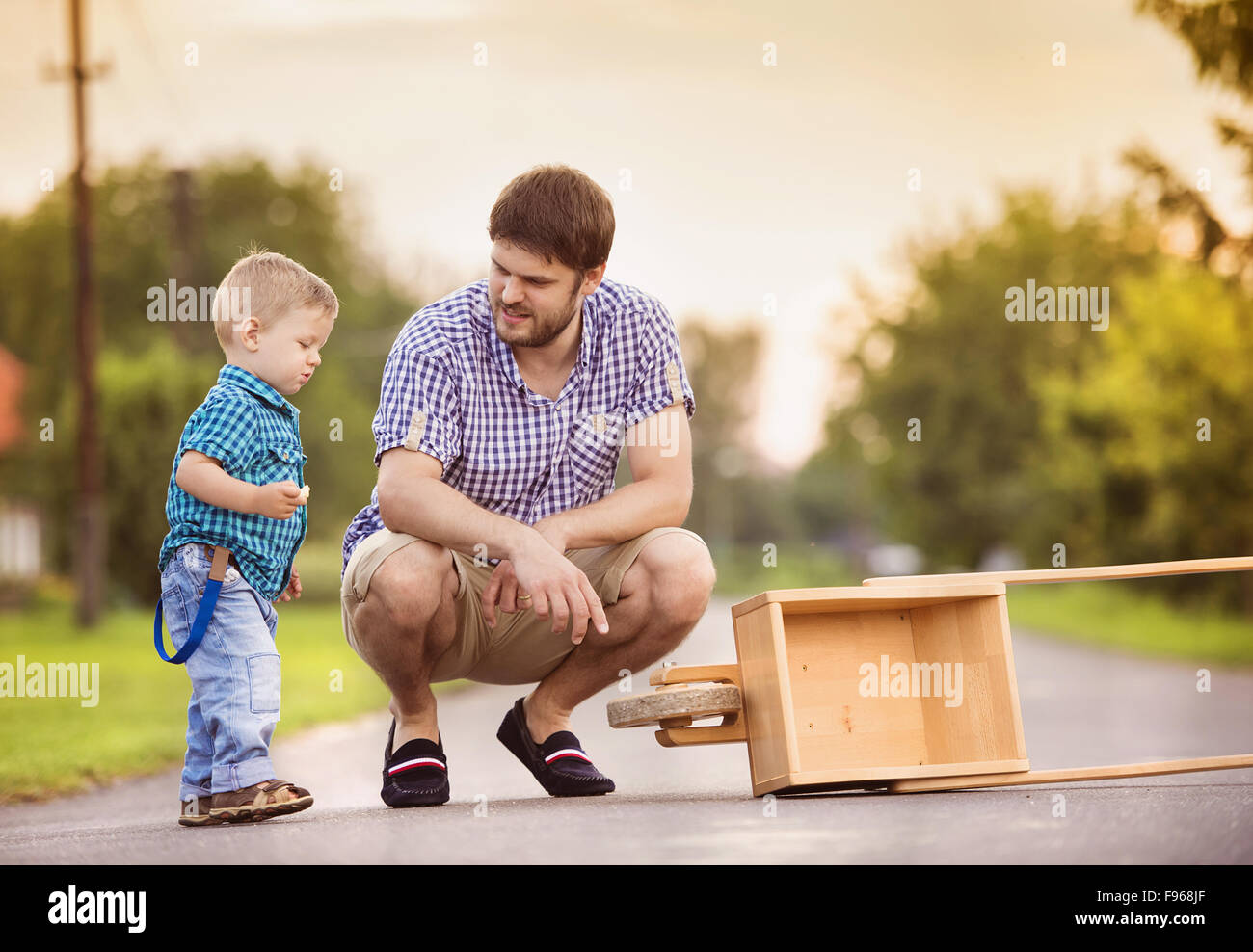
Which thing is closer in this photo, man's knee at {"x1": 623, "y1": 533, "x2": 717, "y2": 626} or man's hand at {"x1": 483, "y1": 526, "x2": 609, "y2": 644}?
man's hand at {"x1": 483, "y1": 526, "x2": 609, "y2": 644}

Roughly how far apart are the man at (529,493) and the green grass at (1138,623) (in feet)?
37.9

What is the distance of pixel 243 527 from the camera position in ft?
13.2

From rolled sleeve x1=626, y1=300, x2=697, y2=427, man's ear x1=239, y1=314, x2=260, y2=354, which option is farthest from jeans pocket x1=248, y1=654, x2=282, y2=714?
rolled sleeve x1=626, y1=300, x2=697, y2=427

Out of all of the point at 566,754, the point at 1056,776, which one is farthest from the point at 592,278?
the point at 1056,776

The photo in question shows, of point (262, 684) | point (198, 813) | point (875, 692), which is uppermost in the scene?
point (262, 684)

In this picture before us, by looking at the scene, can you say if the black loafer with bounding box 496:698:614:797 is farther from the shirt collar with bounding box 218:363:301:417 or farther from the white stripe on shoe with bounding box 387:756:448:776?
the shirt collar with bounding box 218:363:301:417

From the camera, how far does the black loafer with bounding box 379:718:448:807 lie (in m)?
4.18

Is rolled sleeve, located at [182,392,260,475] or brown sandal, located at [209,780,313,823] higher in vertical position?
rolled sleeve, located at [182,392,260,475]

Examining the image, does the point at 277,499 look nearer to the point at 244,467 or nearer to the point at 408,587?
the point at 244,467

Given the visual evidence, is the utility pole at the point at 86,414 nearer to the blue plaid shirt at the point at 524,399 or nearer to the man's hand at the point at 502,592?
the blue plaid shirt at the point at 524,399

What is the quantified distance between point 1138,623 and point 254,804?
63.3 ft

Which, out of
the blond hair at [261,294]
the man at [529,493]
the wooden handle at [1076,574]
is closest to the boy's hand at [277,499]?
the man at [529,493]

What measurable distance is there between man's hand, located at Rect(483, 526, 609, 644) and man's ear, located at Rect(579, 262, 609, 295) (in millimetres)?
821
